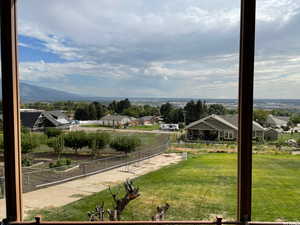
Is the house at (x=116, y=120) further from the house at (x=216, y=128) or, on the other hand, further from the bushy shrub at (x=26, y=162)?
the bushy shrub at (x=26, y=162)

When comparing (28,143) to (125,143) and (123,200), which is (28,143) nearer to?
(125,143)

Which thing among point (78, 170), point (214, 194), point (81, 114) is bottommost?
point (214, 194)

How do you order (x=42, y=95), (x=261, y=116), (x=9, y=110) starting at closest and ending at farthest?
(x=9, y=110)
(x=261, y=116)
(x=42, y=95)

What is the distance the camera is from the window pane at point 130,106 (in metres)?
1.66

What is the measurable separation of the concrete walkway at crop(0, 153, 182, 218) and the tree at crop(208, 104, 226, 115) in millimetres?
451

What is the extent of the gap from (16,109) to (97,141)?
0.63m

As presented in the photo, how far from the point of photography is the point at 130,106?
1.81m

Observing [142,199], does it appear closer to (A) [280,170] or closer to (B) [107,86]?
(B) [107,86]

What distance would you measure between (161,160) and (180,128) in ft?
1.06

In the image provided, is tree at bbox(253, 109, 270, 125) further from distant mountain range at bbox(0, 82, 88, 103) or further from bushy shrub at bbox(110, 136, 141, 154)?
distant mountain range at bbox(0, 82, 88, 103)

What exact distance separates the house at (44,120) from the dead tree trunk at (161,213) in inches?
37.0

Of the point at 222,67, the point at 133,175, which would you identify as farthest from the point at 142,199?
the point at 222,67

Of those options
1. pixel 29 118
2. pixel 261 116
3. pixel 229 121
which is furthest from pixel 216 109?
pixel 29 118

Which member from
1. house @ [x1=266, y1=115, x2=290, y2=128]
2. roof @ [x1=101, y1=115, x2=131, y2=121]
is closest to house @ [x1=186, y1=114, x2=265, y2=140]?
house @ [x1=266, y1=115, x2=290, y2=128]
